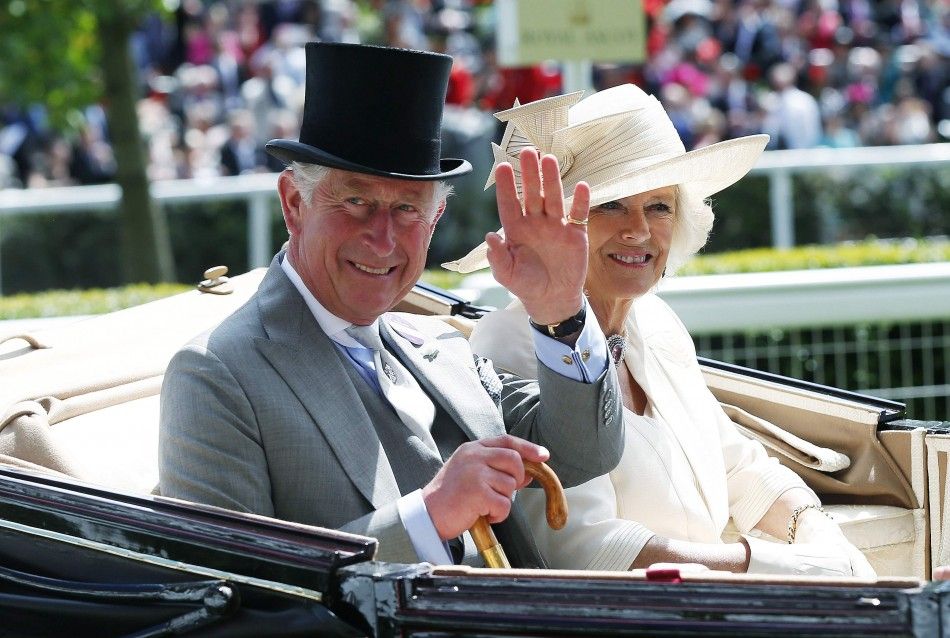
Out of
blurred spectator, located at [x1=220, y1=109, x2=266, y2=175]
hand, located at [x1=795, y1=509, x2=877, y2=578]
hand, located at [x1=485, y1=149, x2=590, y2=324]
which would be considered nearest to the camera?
hand, located at [x1=485, y1=149, x2=590, y2=324]

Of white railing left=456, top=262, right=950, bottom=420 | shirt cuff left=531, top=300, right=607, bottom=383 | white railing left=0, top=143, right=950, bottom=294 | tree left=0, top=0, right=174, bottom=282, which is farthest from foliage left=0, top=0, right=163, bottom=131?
shirt cuff left=531, top=300, right=607, bottom=383

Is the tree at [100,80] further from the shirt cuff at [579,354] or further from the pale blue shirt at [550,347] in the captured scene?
the shirt cuff at [579,354]

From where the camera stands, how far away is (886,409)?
11.3 ft

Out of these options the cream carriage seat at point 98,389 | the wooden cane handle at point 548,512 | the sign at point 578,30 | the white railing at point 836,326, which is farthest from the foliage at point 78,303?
the wooden cane handle at point 548,512

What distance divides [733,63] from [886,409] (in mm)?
10472

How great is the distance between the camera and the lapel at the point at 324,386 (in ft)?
8.35

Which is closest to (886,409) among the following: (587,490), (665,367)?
(665,367)

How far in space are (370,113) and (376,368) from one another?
46 centimetres

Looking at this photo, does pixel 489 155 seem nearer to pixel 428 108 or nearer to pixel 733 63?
pixel 733 63

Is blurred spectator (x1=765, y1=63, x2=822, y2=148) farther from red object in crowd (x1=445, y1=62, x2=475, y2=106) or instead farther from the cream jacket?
the cream jacket

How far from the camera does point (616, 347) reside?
3207mm

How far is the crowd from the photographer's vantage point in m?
11.7

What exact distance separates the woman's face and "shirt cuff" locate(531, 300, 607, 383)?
49 cm

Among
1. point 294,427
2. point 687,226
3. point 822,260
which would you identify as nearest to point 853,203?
point 822,260
